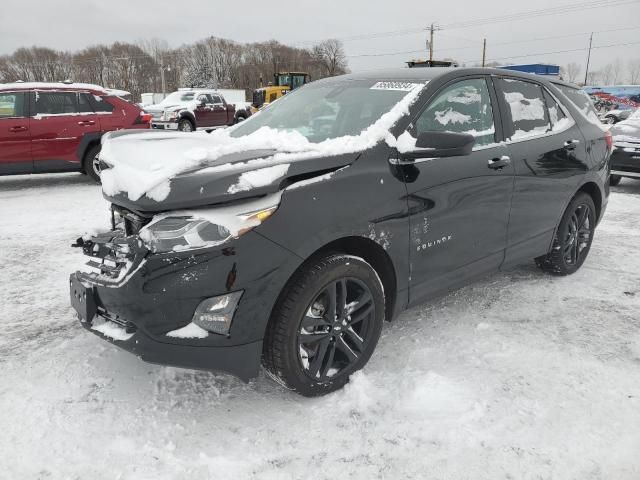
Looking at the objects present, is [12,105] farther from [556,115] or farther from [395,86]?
[556,115]

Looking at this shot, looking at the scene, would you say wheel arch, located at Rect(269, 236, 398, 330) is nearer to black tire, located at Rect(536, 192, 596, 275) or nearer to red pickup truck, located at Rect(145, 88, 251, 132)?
black tire, located at Rect(536, 192, 596, 275)

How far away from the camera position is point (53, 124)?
8.22 meters

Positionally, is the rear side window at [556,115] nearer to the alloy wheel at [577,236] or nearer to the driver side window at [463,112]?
the alloy wheel at [577,236]

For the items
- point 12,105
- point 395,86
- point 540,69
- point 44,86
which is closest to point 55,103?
point 44,86

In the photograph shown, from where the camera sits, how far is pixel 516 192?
3.47m

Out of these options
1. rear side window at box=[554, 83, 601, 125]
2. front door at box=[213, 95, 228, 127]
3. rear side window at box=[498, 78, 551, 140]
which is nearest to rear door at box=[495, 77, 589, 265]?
rear side window at box=[498, 78, 551, 140]

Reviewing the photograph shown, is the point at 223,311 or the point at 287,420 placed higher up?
the point at 223,311

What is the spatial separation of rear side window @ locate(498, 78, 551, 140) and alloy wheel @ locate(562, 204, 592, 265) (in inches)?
36.4

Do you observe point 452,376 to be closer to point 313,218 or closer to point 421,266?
point 421,266

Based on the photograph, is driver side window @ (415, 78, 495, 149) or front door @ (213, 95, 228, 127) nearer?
driver side window @ (415, 78, 495, 149)

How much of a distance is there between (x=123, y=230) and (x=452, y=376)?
6.35ft

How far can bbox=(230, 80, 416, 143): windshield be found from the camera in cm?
299

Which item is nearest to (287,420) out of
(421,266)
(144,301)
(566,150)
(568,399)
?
(144,301)

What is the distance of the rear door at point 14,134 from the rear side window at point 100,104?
3.29 ft
